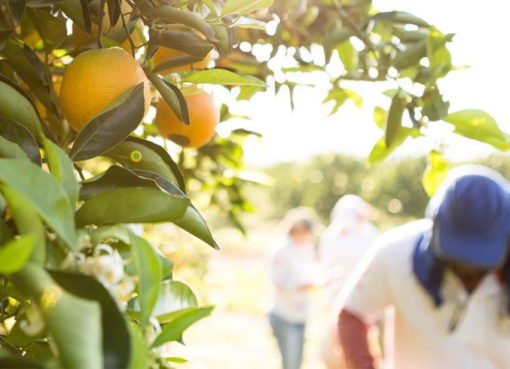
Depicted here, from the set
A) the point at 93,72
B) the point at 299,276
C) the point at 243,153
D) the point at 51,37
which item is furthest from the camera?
the point at 299,276

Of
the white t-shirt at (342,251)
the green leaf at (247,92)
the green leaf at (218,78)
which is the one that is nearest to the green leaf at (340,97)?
the green leaf at (247,92)

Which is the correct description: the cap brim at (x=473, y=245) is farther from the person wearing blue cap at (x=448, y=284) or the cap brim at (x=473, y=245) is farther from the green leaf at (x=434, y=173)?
the green leaf at (x=434, y=173)

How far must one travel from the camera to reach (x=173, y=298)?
0.62 metres

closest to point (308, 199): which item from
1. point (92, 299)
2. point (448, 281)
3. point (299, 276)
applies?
point (299, 276)

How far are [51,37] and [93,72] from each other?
20 centimetres

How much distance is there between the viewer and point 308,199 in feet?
66.9

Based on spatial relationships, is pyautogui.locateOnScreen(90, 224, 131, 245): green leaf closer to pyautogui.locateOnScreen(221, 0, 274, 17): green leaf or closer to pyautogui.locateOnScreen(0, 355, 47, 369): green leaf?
pyautogui.locateOnScreen(0, 355, 47, 369): green leaf

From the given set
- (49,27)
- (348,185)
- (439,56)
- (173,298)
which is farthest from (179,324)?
(348,185)

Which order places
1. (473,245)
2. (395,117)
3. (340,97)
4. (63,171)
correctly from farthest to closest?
(473,245) → (340,97) → (395,117) → (63,171)

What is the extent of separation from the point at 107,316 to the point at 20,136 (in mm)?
217

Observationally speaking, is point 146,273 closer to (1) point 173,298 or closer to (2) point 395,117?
(1) point 173,298

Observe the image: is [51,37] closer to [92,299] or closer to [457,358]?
[92,299]

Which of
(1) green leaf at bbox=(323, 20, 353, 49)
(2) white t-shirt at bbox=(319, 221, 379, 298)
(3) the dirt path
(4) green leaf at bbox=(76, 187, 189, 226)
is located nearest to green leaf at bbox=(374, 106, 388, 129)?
(1) green leaf at bbox=(323, 20, 353, 49)

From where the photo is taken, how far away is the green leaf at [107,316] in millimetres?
381
